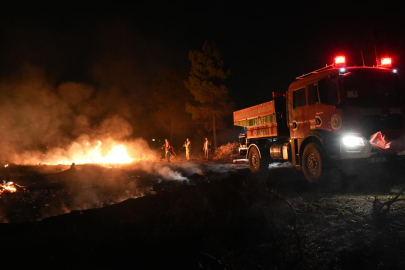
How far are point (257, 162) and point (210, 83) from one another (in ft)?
48.7

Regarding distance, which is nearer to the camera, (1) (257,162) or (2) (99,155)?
(1) (257,162)

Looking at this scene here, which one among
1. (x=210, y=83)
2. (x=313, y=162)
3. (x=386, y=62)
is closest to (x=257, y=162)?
(x=313, y=162)

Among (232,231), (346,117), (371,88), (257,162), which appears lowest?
(232,231)

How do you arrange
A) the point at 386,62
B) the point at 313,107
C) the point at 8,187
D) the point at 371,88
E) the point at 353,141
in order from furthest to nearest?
the point at 8,187, the point at 313,107, the point at 386,62, the point at 371,88, the point at 353,141

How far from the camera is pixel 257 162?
11094 mm

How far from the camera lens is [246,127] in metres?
12.3

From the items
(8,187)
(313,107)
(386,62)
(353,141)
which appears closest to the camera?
(353,141)

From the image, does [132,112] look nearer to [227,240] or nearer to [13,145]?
[13,145]

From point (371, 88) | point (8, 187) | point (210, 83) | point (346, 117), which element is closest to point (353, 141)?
point (346, 117)

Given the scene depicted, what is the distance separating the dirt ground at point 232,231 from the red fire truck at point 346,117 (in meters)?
0.75

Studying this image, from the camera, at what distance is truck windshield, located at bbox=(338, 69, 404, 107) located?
7203 mm

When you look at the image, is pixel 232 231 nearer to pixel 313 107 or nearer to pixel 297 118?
pixel 313 107

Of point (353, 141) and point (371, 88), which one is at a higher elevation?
point (371, 88)

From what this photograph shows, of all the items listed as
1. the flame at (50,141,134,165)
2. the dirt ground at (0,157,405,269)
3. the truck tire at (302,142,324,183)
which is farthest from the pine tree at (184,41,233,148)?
the dirt ground at (0,157,405,269)
